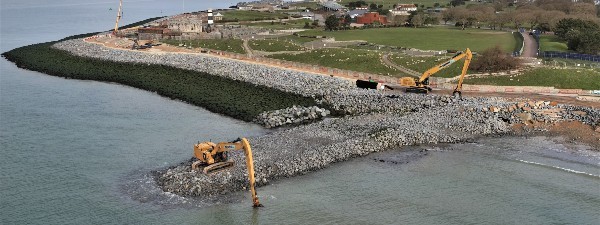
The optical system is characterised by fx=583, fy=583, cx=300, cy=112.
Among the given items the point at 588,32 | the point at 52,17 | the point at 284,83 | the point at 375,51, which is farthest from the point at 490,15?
the point at 52,17

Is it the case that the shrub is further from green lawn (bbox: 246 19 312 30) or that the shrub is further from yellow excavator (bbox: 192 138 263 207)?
green lawn (bbox: 246 19 312 30)

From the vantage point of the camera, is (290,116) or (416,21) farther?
(416,21)

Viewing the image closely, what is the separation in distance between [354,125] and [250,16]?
10980cm

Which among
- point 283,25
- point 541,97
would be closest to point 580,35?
point 541,97

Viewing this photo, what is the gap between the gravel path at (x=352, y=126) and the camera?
40594mm

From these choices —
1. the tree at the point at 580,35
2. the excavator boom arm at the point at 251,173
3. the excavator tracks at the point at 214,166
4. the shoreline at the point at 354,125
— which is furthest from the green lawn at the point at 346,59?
the excavator boom arm at the point at 251,173

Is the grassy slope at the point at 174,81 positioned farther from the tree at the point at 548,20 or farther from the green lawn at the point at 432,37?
the tree at the point at 548,20

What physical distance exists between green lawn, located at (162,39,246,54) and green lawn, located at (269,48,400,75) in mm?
9997

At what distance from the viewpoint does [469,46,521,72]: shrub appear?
2869 inches

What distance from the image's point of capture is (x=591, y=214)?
36.7m

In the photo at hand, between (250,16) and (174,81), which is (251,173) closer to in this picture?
(174,81)

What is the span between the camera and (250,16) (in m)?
158

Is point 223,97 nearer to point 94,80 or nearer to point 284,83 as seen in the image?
point 284,83

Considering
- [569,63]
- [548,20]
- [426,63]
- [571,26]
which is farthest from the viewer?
[548,20]
